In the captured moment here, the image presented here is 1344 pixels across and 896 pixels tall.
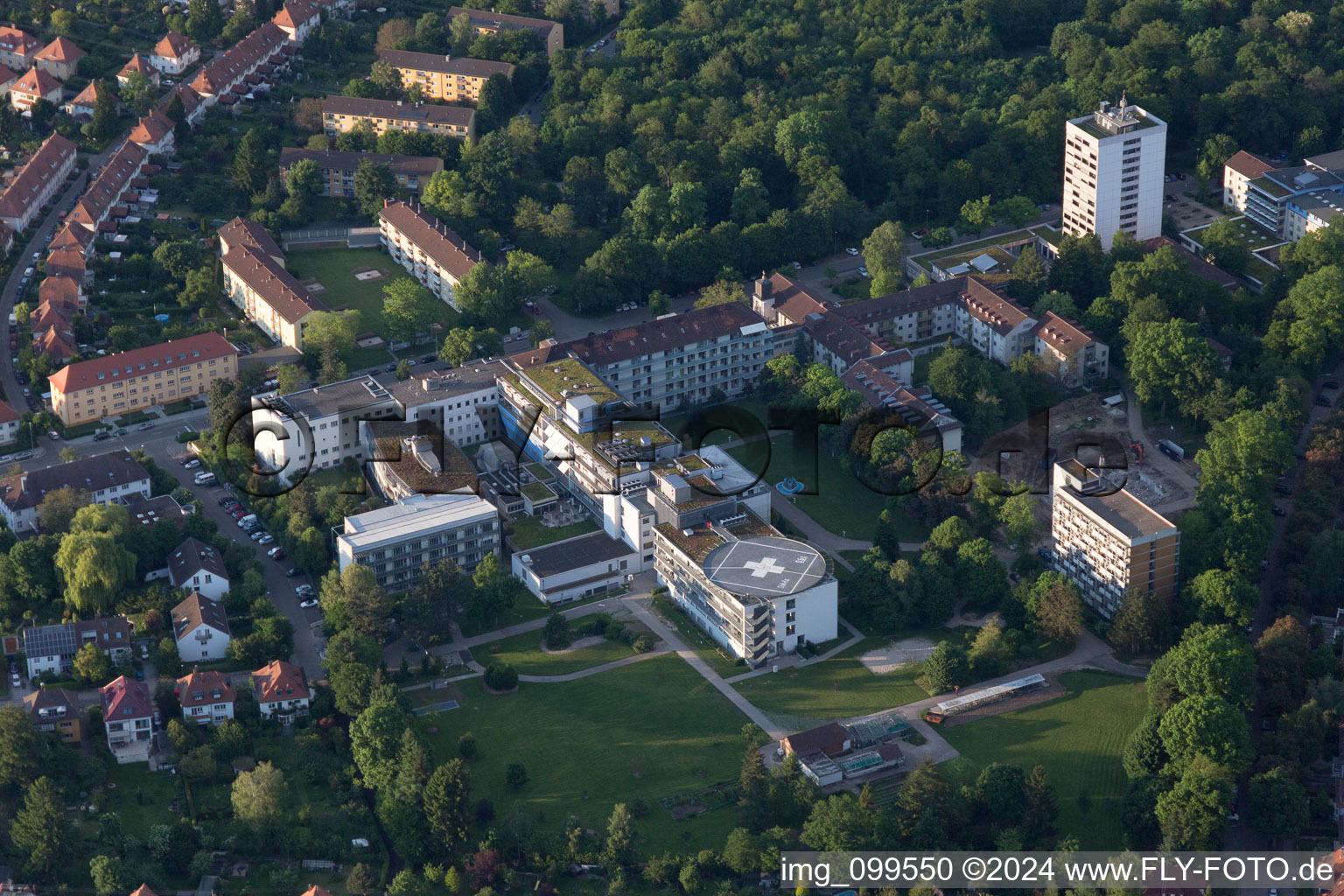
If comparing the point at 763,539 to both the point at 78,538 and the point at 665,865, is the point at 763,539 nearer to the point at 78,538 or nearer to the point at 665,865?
the point at 665,865

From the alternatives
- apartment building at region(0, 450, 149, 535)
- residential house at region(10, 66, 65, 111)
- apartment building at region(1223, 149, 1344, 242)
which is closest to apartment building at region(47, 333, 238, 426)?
apartment building at region(0, 450, 149, 535)

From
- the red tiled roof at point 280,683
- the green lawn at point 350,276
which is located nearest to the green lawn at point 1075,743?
the red tiled roof at point 280,683

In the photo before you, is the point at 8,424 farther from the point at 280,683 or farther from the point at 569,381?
the point at 569,381

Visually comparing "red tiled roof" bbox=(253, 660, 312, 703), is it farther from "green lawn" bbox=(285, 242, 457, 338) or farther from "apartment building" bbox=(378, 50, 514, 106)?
"apartment building" bbox=(378, 50, 514, 106)

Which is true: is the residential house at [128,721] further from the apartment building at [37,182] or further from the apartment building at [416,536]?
the apartment building at [37,182]

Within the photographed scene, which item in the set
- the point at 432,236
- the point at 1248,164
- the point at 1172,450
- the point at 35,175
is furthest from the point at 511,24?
the point at 1172,450

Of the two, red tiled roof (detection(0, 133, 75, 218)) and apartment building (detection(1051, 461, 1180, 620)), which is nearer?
apartment building (detection(1051, 461, 1180, 620))

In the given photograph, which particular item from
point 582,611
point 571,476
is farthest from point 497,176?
point 582,611
